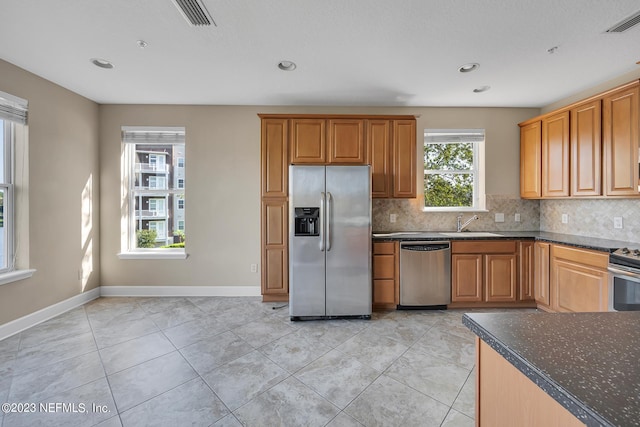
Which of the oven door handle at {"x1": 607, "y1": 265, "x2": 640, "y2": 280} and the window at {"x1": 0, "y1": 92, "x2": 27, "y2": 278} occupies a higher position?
the window at {"x1": 0, "y1": 92, "x2": 27, "y2": 278}

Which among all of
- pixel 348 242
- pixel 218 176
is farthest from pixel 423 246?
pixel 218 176

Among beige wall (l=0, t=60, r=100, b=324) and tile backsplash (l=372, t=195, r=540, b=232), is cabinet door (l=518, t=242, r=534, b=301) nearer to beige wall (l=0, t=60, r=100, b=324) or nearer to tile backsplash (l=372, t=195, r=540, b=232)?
tile backsplash (l=372, t=195, r=540, b=232)

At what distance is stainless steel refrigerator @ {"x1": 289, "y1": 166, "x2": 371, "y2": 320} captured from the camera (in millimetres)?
2900

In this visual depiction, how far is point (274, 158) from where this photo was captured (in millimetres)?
3270

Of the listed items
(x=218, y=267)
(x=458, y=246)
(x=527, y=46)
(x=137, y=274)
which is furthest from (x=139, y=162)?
(x=527, y=46)

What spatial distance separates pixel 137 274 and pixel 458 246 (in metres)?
4.23

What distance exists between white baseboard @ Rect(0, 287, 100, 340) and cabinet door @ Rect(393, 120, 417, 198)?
13.7ft

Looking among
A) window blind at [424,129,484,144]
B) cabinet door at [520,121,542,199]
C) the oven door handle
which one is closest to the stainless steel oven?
the oven door handle

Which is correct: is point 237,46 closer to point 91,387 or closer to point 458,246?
point 91,387

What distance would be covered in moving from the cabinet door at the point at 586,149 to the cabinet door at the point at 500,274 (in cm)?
101

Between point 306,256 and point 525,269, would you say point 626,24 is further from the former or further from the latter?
point 306,256

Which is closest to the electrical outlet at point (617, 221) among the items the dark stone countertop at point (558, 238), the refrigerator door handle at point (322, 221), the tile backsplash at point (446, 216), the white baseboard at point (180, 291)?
the dark stone countertop at point (558, 238)

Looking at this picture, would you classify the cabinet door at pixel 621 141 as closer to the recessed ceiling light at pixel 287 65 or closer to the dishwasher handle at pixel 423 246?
the dishwasher handle at pixel 423 246

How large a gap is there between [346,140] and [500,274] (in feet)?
8.14
